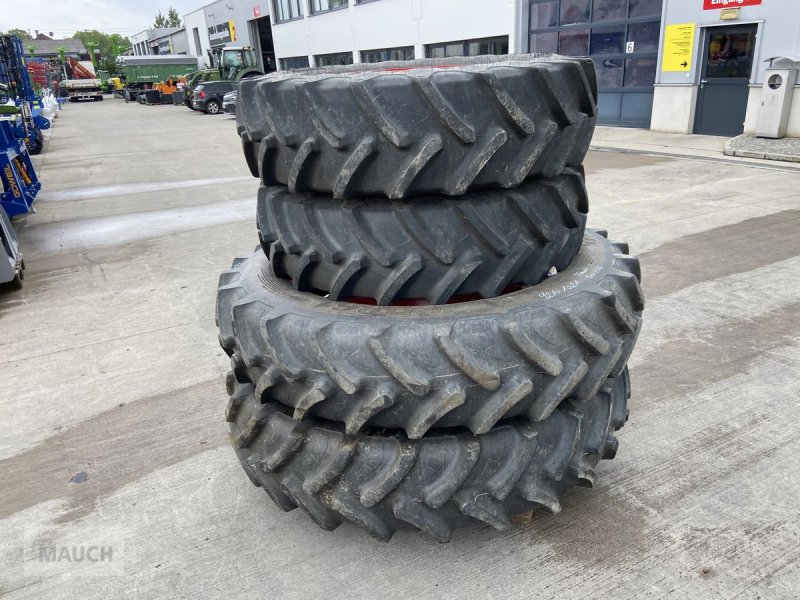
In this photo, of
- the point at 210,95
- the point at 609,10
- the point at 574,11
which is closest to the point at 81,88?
the point at 210,95

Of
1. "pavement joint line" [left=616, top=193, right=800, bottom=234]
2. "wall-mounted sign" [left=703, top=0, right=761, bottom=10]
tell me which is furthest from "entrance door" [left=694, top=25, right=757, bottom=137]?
"pavement joint line" [left=616, top=193, right=800, bottom=234]

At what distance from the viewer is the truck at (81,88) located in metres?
45.9

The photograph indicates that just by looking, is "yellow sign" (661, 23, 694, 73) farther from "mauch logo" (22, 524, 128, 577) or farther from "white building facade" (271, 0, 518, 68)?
"mauch logo" (22, 524, 128, 577)

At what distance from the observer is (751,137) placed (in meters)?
11.4

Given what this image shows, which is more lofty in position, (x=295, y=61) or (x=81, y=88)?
(x=295, y=61)

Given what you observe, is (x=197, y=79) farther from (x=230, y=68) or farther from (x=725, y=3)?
(x=725, y=3)

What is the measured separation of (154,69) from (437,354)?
147ft

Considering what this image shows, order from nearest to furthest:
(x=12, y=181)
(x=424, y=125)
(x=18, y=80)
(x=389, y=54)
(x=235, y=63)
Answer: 1. (x=424, y=125)
2. (x=12, y=181)
3. (x=18, y=80)
4. (x=389, y=54)
5. (x=235, y=63)

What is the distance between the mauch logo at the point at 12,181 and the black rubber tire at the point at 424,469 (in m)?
6.72

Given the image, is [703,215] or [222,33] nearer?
[703,215]

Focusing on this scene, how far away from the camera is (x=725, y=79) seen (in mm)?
12469

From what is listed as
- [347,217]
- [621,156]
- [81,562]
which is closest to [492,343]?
[347,217]

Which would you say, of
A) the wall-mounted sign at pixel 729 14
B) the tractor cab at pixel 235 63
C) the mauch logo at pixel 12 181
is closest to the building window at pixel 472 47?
the wall-mounted sign at pixel 729 14

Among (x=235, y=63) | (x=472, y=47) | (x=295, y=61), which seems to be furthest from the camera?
(x=295, y=61)
